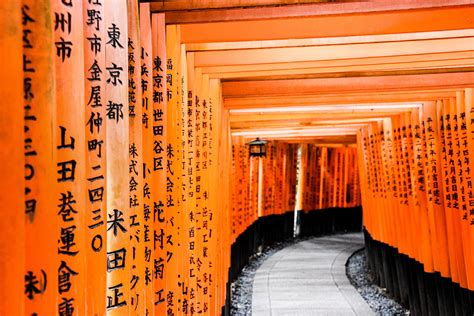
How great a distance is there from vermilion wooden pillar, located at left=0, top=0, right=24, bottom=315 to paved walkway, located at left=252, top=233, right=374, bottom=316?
10408 millimetres

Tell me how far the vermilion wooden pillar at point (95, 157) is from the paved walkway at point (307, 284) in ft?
31.3

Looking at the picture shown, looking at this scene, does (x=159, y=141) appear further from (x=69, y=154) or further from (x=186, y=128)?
(x=69, y=154)

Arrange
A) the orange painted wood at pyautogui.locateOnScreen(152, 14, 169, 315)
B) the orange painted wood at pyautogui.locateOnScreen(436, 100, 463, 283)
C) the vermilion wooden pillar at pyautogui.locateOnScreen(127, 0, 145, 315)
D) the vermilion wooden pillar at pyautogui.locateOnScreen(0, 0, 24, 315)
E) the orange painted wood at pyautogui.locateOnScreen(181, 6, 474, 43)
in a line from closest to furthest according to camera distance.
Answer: the vermilion wooden pillar at pyautogui.locateOnScreen(0, 0, 24, 315)
the vermilion wooden pillar at pyautogui.locateOnScreen(127, 0, 145, 315)
the orange painted wood at pyautogui.locateOnScreen(152, 14, 169, 315)
the orange painted wood at pyautogui.locateOnScreen(181, 6, 474, 43)
the orange painted wood at pyautogui.locateOnScreen(436, 100, 463, 283)

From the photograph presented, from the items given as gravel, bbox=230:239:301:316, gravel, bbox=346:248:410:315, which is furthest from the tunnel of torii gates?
gravel, bbox=230:239:301:316

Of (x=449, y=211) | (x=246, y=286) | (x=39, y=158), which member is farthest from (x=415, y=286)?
(x=39, y=158)

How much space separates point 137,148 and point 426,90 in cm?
615

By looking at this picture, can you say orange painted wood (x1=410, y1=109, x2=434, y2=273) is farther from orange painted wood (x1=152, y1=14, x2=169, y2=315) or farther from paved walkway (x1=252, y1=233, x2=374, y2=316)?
orange painted wood (x1=152, y1=14, x2=169, y2=315)

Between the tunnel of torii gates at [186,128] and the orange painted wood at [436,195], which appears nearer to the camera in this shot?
the tunnel of torii gates at [186,128]

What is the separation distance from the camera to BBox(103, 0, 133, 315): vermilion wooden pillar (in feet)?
9.66

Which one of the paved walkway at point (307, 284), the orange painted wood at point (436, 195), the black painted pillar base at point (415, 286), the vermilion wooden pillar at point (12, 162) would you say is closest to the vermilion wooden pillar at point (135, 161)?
the vermilion wooden pillar at point (12, 162)

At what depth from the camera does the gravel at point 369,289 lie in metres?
12.1

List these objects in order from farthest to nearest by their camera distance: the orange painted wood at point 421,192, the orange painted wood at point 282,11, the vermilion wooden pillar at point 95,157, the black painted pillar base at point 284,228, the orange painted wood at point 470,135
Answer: the black painted pillar base at point 284,228
the orange painted wood at point 421,192
the orange painted wood at point 470,135
the orange painted wood at point 282,11
the vermilion wooden pillar at point 95,157

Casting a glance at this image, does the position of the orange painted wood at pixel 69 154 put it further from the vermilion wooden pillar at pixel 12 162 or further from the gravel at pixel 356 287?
the gravel at pixel 356 287

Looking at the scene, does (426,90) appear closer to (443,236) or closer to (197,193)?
(443,236)
